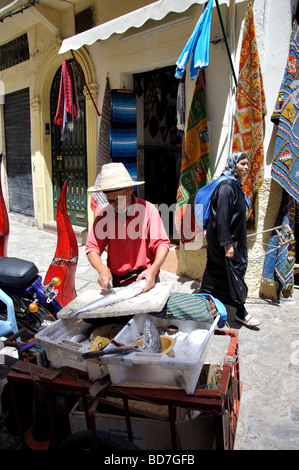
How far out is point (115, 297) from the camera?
2059 mm

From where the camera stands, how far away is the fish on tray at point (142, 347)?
65.2 inches

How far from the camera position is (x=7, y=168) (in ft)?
33.5

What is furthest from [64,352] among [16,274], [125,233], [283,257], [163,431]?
[283,257]

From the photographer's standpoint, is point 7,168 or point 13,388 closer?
point 13,388

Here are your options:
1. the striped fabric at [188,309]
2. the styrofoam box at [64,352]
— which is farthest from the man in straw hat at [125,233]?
the styrofoam box at [64,352]

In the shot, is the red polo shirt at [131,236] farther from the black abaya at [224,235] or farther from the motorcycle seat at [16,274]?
the black abaya at [224,235]

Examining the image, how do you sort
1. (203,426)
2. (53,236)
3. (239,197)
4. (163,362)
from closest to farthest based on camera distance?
1. (163,362)
2. (203,426)
3. (239,197)
4. (53,236)

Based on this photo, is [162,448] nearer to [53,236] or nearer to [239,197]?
[239,197]

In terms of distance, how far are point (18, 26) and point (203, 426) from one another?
924cm

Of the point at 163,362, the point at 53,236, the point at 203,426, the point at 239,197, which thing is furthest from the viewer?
the point at 53,236

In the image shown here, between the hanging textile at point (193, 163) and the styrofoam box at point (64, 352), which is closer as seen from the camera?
the styrofoam box at point (64, 352)

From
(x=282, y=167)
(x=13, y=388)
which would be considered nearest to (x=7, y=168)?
(x=282, y=167)

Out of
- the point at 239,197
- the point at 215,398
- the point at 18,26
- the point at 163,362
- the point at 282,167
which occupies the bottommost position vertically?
the point at 215,398

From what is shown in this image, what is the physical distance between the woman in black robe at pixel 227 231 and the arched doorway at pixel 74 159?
4.25 metres
